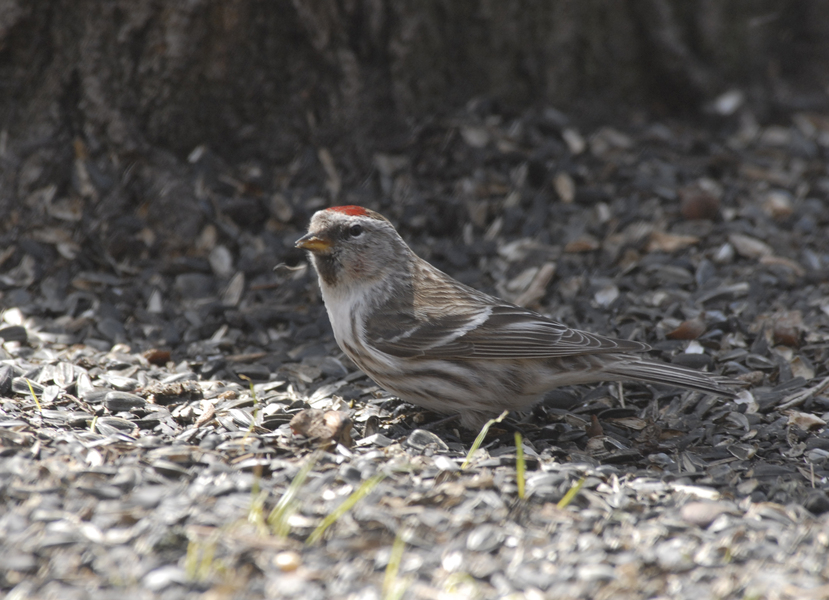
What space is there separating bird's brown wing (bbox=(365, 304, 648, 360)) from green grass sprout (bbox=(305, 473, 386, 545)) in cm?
103

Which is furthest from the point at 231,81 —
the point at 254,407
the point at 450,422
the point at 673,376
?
the point at 673,376

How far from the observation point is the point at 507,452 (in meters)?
3.65

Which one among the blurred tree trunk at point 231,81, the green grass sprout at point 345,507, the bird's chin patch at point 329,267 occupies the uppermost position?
the blurred tree trunk at point 231,81

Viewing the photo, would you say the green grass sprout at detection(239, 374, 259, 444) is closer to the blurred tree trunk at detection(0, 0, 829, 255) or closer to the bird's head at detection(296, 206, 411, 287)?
the bird's head at detection(296, 206, 411, 287)

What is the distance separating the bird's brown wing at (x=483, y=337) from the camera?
3.92m

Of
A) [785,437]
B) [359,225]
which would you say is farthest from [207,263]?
[785,437]

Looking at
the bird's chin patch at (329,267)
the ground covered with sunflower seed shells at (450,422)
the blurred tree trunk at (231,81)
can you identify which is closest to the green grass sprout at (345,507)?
the ground covered with sunflower seed shells at (450,422)

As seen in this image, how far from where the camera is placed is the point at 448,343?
401 centimetres

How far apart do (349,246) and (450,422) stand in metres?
1.04

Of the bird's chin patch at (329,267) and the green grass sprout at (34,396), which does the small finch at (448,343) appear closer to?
the bird's chin patch at (329,267)

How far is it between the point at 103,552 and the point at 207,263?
2.76 m

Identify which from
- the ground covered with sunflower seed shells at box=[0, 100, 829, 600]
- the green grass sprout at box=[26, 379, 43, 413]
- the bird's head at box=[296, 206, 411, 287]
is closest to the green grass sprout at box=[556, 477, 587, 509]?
the ground covered with sunflower seed shells at box=[0, 100, 829, 600]

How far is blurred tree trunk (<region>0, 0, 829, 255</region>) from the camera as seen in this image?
4949 mm

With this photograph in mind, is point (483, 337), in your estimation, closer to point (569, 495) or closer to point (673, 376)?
point (673, 376)
